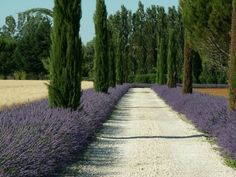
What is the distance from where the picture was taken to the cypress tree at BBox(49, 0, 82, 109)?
48.5ft

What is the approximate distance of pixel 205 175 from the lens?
9.16 meters

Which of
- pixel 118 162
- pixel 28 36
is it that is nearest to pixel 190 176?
pixel 118 162

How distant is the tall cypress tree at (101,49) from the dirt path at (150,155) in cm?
1279

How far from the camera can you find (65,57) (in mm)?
14992

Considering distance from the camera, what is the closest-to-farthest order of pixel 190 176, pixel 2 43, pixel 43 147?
pixel 43 147
pixel 190 176
pixel 2 43

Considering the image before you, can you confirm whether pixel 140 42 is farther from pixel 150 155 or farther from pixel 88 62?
pixel 150 155

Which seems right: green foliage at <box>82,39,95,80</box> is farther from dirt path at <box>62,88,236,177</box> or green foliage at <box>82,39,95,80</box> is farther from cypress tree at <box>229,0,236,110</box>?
cypress tree at <box>229,0,236,110</box>

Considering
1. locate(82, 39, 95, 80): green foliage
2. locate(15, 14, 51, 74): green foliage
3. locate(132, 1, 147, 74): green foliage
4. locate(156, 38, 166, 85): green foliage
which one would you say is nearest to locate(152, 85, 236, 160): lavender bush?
locate(156, 38, 166, 85): green foliage

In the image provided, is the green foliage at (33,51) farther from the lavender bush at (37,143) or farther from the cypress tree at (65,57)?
the lavender bush at (37,143)

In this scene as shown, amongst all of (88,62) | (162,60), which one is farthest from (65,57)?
(88,62)

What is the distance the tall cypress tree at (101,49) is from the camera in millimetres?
30297

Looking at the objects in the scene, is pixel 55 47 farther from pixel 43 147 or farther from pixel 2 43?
pixel 2 43

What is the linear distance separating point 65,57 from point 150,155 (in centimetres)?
473

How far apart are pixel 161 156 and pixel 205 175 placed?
7.54ft
